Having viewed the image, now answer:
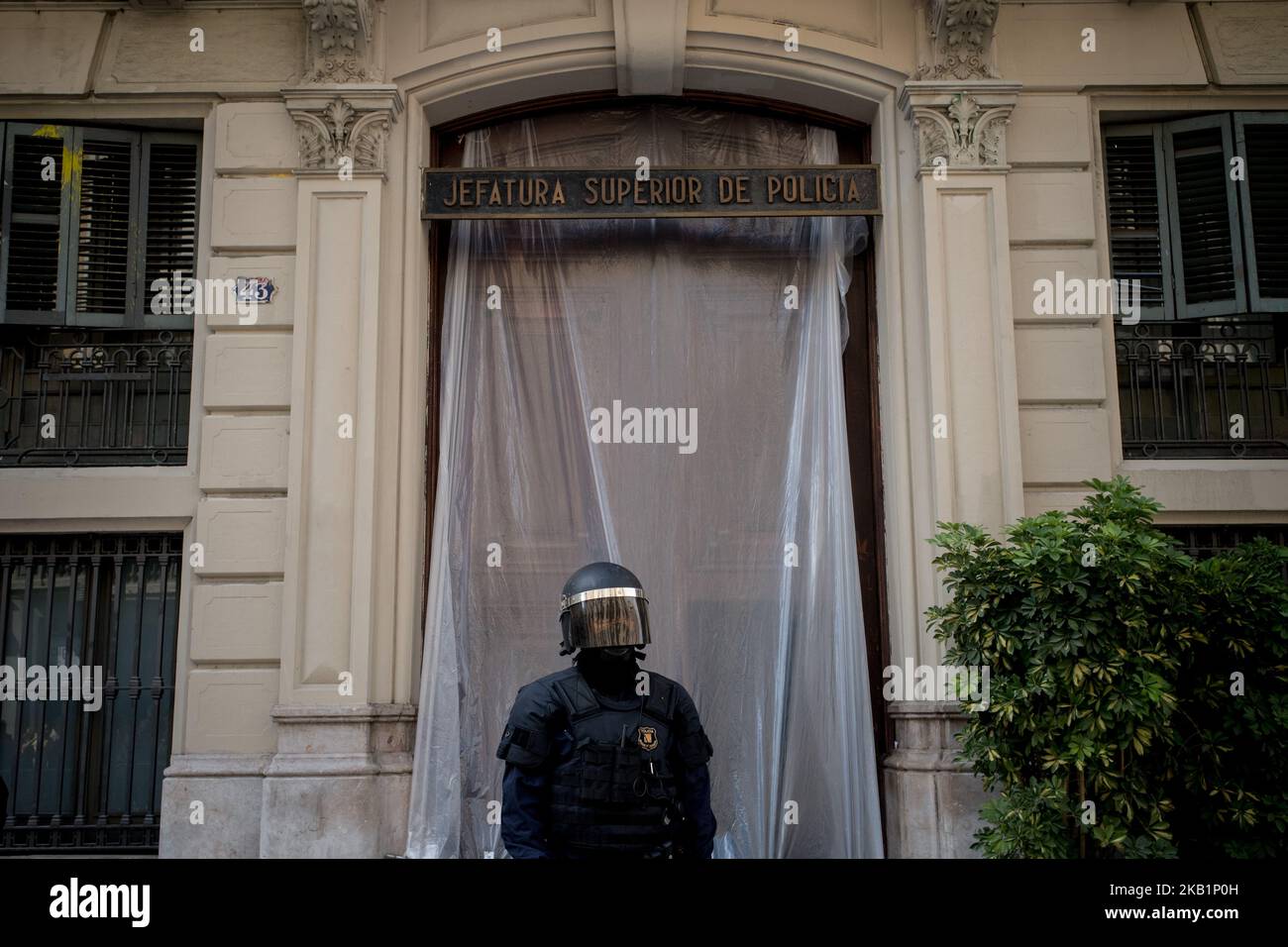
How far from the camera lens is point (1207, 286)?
26.0 ft

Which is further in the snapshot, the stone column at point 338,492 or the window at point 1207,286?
the window at point 1207,286

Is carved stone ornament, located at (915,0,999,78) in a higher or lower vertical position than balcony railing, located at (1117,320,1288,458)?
higher

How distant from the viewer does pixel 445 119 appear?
812 cm

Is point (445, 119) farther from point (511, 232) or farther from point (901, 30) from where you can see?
point (901, 30)

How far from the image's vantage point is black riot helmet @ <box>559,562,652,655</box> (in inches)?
204

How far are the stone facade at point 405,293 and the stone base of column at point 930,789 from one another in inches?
0.8

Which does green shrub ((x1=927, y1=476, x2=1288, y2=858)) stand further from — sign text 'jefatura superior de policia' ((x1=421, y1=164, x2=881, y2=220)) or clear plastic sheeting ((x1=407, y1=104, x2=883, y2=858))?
sign text 'jefatura superior de policia' ((x1=421, y1=164, x2=881, y2=220))

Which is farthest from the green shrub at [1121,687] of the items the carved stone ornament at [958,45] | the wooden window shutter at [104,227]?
the wooden window shutter at [104,227]

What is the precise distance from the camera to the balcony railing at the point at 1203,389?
7777mm

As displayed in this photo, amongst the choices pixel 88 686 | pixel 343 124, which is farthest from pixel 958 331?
pixel 88 686

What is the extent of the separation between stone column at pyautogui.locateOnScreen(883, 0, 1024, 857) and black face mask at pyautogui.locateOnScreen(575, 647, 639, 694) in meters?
2.51

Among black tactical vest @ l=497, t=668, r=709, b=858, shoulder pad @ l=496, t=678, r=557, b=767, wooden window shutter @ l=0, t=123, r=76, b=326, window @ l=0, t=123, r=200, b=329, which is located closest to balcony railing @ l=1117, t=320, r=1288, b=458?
black tactical vest @ l=497, t=668, r=709, b=858

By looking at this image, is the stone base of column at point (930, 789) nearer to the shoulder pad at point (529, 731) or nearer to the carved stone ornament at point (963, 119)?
the shoulder pad at point (529, 731)

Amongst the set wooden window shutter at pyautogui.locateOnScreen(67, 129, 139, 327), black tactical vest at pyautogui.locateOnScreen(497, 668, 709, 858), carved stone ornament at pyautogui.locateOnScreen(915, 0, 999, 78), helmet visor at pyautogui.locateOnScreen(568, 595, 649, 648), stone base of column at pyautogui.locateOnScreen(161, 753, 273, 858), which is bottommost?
stone base of column at pyautogui.locateOnScreen(161, 753, 273, 858)
